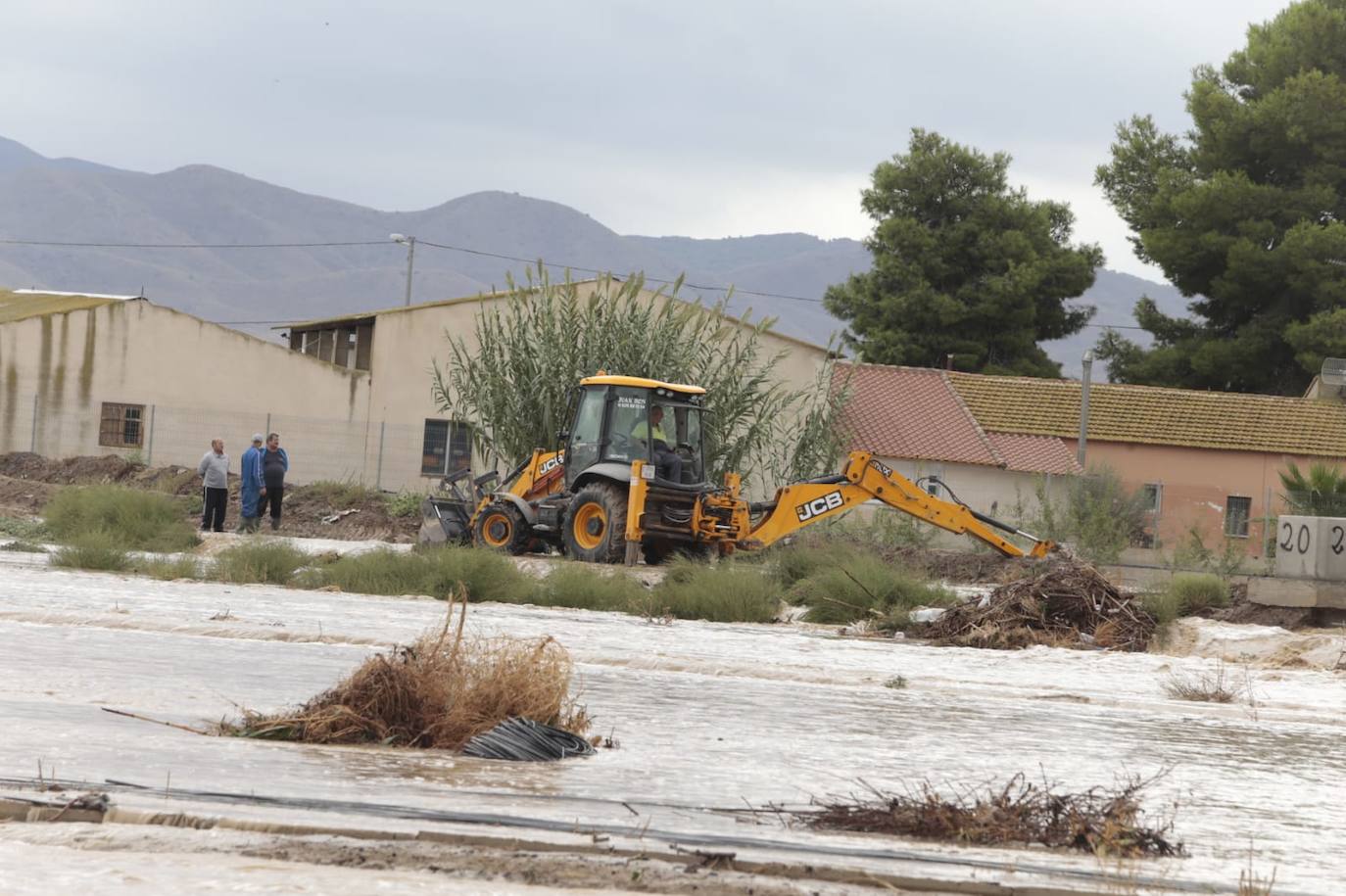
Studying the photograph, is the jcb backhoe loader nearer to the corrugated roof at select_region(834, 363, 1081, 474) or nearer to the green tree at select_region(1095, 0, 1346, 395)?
the corrugated roof at select_region(834, 363, 1081, 474)

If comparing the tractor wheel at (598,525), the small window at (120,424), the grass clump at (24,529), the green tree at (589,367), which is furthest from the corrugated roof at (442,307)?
the tractor wheel at (598,525)

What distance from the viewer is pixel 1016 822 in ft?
24.1

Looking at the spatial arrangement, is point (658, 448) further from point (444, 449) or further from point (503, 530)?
point (444, 449)

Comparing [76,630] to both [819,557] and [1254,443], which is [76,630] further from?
[1254,443]

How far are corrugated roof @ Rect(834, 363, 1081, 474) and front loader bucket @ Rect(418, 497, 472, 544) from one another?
19.5 m

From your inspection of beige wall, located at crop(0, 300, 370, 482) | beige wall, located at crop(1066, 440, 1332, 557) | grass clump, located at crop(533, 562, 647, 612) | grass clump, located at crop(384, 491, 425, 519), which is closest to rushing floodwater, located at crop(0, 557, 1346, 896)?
grass clump, located at crop(533, 562, 647, 612)

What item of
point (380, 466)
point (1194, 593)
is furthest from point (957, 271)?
point (1194, 593)

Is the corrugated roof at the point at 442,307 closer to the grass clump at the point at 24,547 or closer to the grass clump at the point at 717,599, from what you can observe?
the grass clump at the point at 24,547

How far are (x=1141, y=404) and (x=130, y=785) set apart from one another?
45799mm

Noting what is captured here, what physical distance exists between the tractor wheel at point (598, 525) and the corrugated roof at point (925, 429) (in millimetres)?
20726

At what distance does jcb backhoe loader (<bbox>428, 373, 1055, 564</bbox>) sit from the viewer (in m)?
24.7

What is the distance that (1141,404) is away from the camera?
165ft

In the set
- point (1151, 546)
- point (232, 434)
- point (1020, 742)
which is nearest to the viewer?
point (1020, 742)

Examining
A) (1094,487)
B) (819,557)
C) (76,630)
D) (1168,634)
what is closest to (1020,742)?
(76,630)
